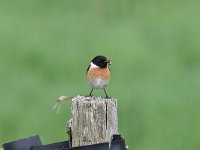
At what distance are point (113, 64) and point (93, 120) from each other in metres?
6.29

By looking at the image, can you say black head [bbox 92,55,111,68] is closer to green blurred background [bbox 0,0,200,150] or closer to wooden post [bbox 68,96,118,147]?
wooden post [bbox 68,96,118,147]

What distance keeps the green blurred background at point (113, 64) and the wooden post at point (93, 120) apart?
3.95 metres

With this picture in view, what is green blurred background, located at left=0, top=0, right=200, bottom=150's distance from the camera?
9.55 m

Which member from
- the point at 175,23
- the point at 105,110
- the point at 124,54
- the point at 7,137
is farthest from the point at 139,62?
the point at 105,110

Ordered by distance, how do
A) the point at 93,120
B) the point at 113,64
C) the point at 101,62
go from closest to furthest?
the point at 93,120 → the point at 101,62 → the point at 113,64

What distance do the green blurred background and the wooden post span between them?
3.95 meters

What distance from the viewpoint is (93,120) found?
198 inches

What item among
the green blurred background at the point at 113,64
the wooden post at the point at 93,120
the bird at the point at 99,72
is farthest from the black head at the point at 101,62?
the green blurred background at the point at 113,64

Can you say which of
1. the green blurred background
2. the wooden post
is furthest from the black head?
the green blurred background

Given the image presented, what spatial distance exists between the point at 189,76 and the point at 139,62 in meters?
0.73

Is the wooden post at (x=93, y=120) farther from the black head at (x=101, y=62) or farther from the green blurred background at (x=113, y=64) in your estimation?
the green blurred background at (x=113, y=64)

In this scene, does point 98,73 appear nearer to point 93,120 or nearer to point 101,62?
point 101,62

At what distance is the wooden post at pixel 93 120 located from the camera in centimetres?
504

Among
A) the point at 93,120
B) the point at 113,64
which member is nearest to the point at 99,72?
the point at 93,120
